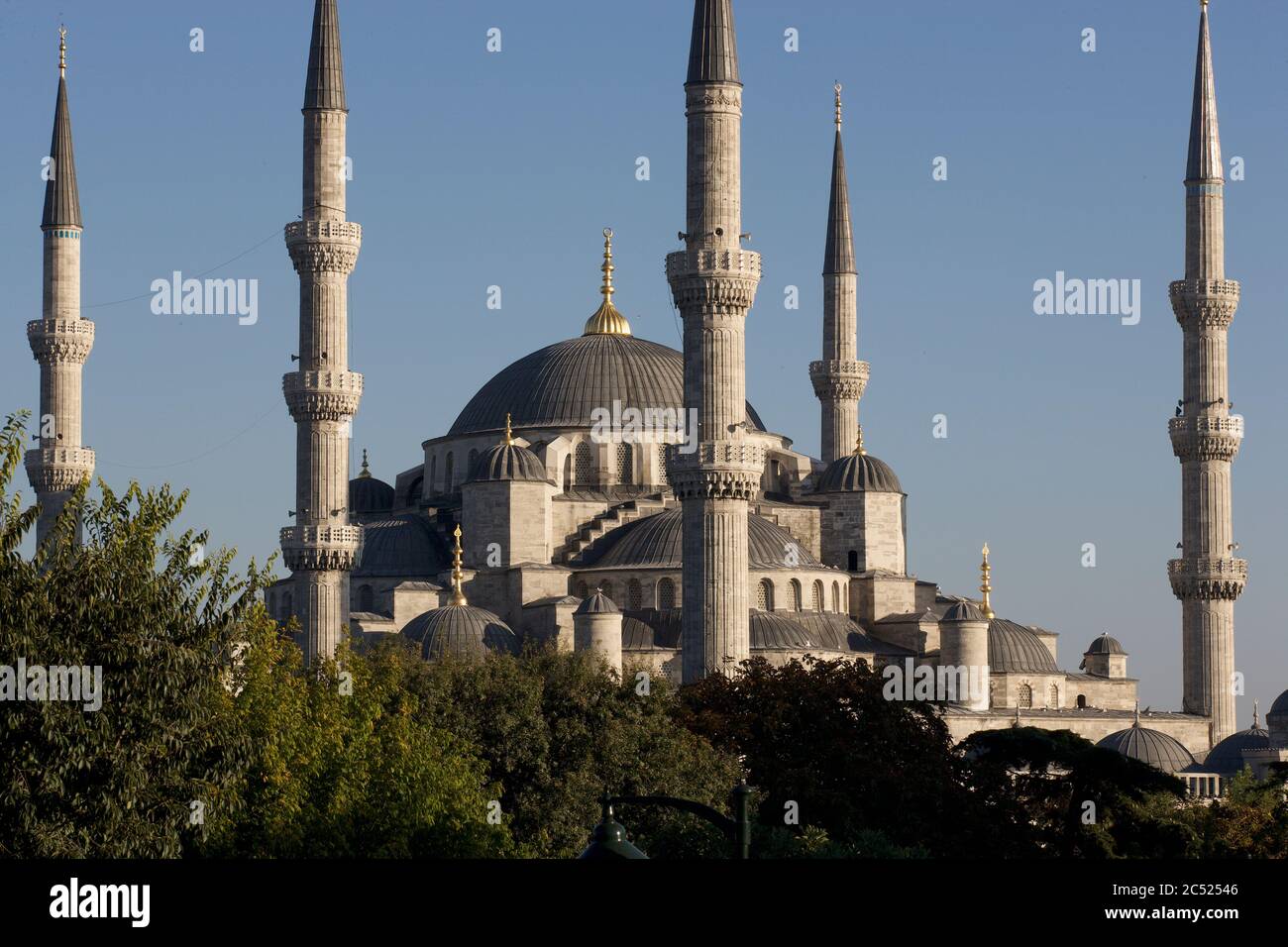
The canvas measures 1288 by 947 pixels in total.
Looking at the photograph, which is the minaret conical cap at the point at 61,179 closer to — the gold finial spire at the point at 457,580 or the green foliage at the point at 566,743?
the gold finial spire at the point at 457,580

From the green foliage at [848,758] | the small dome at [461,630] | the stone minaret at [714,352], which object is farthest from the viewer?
the small dome at [461,630]

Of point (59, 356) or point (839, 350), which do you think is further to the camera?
point (839, 350)

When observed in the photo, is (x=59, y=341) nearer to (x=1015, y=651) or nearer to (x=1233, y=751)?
(x=1015, y=651)

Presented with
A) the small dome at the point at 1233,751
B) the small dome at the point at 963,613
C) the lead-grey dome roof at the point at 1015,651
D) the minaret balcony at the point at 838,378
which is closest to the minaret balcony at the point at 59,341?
the minaret balcony at the point at 838,378

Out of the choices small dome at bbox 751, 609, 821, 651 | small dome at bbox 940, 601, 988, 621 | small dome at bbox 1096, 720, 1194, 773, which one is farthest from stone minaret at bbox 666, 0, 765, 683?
small dome at bbox 1096, 720, 1194, 773

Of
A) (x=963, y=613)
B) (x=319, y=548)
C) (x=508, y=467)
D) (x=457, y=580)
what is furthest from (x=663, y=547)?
(x=319, y=548)
